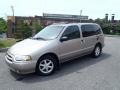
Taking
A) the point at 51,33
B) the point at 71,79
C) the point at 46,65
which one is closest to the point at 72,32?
the point at 51,33

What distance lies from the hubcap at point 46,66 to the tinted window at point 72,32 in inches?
50.5

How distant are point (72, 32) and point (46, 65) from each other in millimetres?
1835

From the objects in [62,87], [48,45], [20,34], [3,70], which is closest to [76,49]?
[48,45]

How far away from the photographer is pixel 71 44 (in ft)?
21.8

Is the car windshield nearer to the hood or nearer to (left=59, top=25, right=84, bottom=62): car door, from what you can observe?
(left=59, top=25, right=84, bottom=62): car door

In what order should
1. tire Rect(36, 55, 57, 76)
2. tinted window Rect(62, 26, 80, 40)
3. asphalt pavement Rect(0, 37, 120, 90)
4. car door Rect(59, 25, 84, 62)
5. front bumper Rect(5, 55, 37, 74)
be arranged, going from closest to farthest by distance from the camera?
asphalt pavement Rect(0, 37, 120, 90), front bumper Rect(5, 55, 37, 74), tire Rect(36, 55, 57, 76), car door Rect(59, 25, 84, 62), tinted window Rect(62, 26, 80, 40)

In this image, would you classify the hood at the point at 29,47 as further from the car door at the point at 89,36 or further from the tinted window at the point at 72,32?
the car door at the point at 89,36

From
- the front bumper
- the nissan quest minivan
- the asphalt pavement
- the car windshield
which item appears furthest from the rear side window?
the front bumper

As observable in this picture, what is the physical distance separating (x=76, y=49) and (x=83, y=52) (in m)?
0.58

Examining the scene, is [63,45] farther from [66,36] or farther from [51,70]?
[51,70]

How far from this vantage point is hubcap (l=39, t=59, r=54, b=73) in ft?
18.9

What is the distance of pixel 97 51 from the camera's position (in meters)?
8.47

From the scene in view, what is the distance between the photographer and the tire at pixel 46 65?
5702 millimetres

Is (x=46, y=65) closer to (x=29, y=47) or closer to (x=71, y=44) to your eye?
(x=29, y=47)
